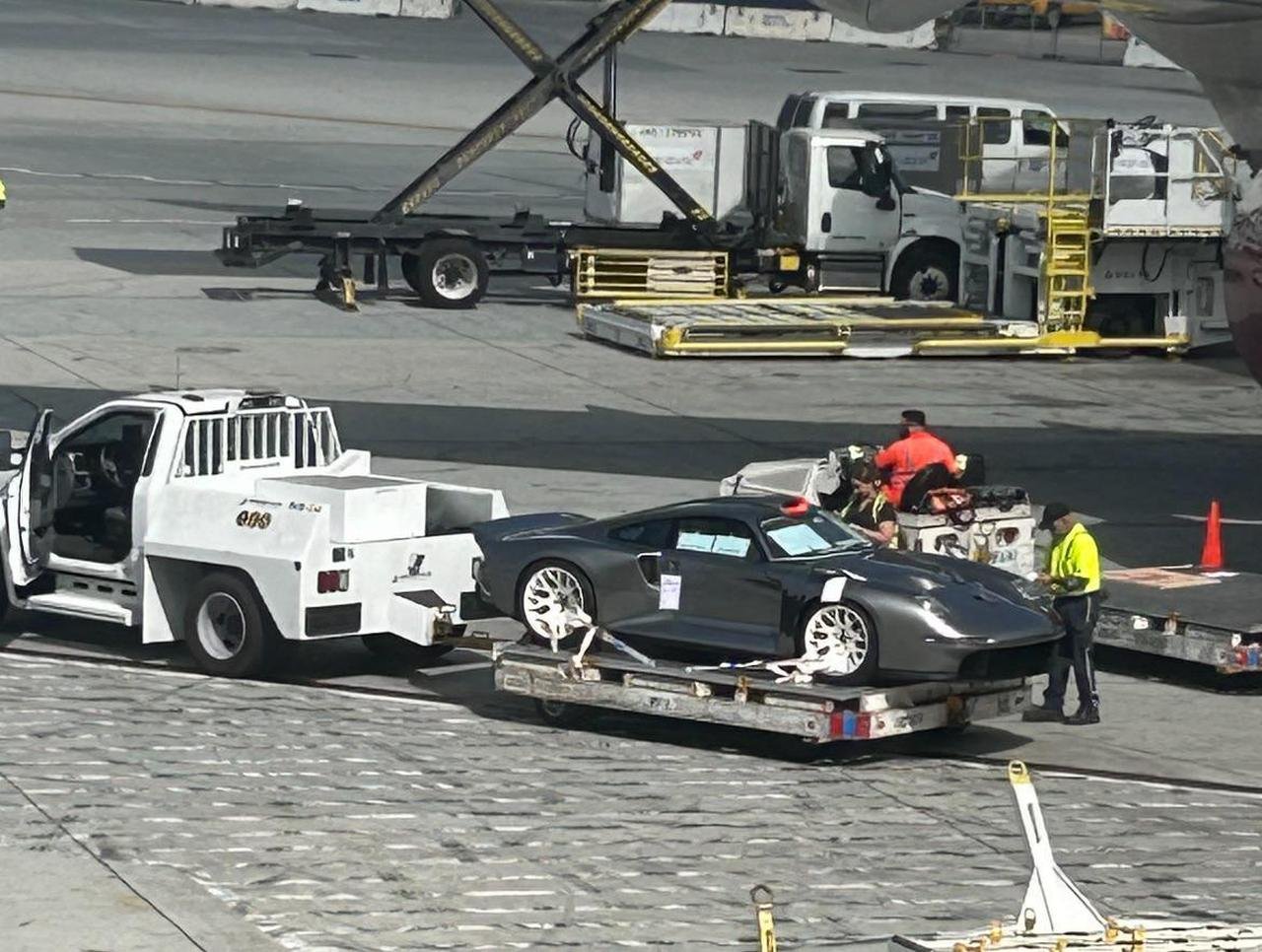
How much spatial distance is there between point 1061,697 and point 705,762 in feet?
9.36

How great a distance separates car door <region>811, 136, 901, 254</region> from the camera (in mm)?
38531

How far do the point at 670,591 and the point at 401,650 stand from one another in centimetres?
295

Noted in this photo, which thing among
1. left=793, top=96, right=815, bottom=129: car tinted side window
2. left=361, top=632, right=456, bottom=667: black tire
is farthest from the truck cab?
left=361, top=632, right=456, bottom=667: black tire

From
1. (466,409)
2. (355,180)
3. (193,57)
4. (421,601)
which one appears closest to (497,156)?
(355,180)

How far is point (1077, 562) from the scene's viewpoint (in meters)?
17.7

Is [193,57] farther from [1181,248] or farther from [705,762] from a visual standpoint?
[705,762]

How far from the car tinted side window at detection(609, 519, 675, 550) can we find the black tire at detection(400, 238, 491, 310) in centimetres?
2089

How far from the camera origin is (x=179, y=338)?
34750mm

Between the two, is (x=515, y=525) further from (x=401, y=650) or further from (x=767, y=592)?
(x=767, y=592)

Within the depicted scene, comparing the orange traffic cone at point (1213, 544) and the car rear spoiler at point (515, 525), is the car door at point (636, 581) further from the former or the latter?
the orange traffic cone at point (1213, 544)

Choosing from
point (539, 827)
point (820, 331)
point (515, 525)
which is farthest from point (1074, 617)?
point (820, 331)

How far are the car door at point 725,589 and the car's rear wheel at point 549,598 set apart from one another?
79 centimetres

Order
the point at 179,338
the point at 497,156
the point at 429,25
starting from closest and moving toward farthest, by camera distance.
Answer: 1. the point at 179,338
2. the point at 497,156
3. the point at 429,25

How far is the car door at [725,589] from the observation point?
1675 centimetres
